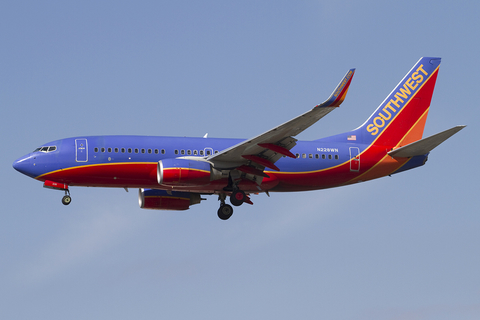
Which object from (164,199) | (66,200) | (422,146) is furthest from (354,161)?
(66,200)

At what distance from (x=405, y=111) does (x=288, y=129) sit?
544 inches

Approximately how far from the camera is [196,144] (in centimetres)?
4269

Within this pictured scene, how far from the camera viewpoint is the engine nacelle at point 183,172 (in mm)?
39844

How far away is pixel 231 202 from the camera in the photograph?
42.7m

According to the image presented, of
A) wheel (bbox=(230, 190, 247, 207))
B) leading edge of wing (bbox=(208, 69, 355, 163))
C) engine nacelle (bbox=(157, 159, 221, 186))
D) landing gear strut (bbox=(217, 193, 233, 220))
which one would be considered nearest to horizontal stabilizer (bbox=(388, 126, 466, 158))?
leading edge of wing (bbox=(208, 69, 355, 163))

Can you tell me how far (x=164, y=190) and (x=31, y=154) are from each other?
9.00 meters

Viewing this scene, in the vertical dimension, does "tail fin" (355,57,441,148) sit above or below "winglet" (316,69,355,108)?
above

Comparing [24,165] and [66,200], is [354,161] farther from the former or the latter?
[24,165]

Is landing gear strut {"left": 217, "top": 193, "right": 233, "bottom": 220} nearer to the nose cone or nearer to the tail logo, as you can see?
the tail logo

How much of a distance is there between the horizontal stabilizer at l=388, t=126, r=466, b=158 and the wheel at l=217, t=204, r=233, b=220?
10542 millimetres

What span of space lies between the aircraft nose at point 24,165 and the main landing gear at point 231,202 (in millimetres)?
11579

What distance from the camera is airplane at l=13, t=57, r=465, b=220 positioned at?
40.4m

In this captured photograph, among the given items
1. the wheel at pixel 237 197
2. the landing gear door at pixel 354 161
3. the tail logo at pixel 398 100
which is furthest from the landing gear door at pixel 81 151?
the tail logo at pixel 398 100

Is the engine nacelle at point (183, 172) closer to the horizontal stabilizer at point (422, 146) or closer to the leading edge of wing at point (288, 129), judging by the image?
the leading edge of wing at point (288, 129)
